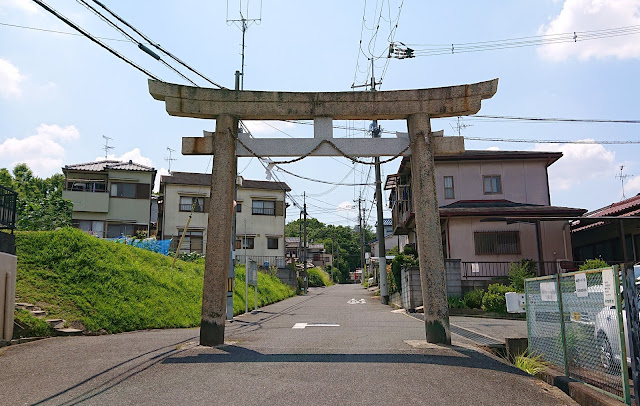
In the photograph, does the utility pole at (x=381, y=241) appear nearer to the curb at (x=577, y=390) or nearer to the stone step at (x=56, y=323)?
the stone step at (x=56, y=323)

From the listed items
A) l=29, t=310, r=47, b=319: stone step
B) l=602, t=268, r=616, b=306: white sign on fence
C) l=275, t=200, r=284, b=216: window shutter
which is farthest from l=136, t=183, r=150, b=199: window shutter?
l=602, t=268, r=616, b=306: white sign on fence

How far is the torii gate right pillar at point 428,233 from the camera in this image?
994cm

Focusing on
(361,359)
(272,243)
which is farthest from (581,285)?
(272,243)

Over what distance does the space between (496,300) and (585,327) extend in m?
12.8

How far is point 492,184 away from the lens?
26.4 metres

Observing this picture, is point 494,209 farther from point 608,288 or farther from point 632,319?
point 632,319

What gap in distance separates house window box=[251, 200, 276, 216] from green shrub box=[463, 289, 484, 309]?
1077 inches

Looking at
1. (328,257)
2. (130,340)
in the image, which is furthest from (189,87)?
(328,257)

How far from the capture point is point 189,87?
1060 cm

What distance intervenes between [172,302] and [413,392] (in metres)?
12.0

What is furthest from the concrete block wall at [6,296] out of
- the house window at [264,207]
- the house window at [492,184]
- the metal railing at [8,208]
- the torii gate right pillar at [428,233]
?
the house window at [264,207]

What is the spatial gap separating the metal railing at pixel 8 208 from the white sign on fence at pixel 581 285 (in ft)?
39.3

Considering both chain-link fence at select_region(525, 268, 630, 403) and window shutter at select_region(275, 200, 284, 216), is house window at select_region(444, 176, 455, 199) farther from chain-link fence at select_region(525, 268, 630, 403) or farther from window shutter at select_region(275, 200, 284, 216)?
window shutter at select_region(275, 200, 284, 216)

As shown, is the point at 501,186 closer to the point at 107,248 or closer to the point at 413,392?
the point at 107,248
